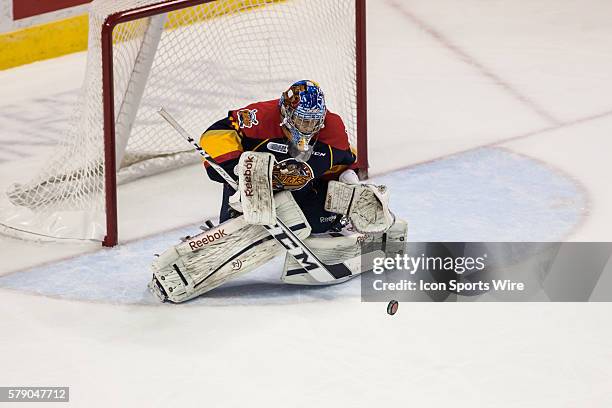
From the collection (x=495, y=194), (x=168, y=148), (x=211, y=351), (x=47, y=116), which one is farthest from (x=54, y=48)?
(x=211, y=351)

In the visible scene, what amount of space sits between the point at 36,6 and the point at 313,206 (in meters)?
2.29

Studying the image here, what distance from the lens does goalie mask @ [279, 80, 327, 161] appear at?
439cm

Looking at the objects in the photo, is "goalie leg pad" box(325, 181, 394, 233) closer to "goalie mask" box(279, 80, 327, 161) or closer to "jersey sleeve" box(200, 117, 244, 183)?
"goalie mask" box(279, 80, 327, 161)

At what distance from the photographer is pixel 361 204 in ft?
15.1

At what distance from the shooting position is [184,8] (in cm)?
501

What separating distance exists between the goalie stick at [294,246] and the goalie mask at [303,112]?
24 cm

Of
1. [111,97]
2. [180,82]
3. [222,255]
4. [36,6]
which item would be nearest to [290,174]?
[222,255]

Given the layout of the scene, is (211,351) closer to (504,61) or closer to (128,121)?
(128,121)

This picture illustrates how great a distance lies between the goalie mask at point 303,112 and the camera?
4395 millimetres

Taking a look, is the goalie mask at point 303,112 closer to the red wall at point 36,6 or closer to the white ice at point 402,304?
the white ice at point 402,304

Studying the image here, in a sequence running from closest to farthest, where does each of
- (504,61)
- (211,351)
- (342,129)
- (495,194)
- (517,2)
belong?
1. (211,351)
2. (342,129)
3. (495,194)
4. (504,61)
5. (517,2)

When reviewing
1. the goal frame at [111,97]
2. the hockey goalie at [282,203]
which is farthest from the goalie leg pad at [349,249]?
the goal frame at [111,97]

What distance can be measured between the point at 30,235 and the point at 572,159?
214cm

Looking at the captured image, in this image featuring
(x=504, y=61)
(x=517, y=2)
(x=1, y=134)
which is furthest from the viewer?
(x=517, y=2)
